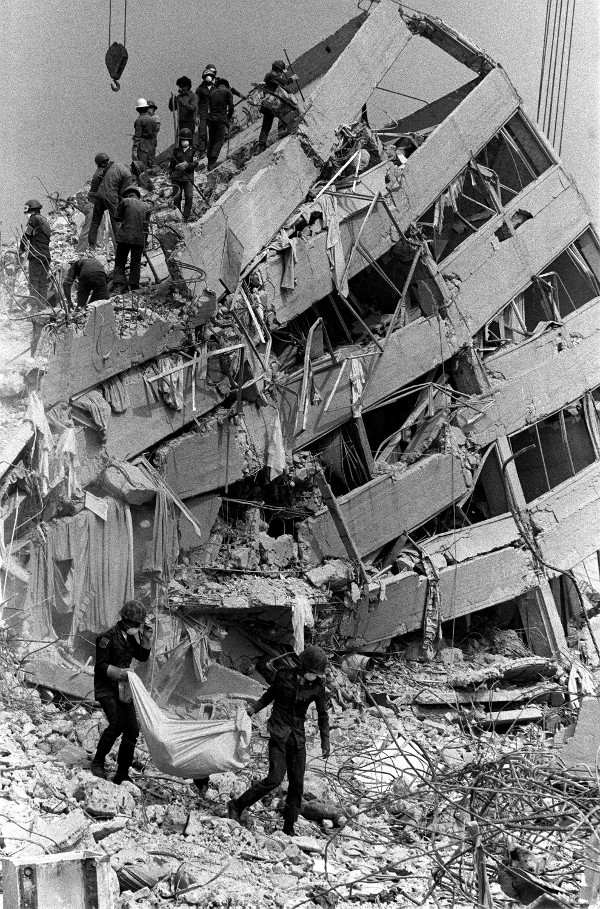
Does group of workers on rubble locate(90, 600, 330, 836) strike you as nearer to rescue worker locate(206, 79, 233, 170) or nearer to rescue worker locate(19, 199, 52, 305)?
rescue worker locate(19, 199, 52, 305)

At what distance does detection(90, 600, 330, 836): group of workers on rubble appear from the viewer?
8.00 meters

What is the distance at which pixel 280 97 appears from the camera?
43.2ft

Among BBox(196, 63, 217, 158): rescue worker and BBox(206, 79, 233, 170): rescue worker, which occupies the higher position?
BBox(196, 63, 217, 158): rescue worker

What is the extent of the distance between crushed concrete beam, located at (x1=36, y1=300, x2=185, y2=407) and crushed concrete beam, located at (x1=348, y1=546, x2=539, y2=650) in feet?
12.6

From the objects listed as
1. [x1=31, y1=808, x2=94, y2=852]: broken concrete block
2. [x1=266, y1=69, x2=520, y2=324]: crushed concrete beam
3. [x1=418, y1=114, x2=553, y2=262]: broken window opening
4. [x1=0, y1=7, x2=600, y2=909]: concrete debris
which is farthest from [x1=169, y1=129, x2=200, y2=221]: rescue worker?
[x1=31, y1=808, x2=94, y2=852]: broken concrete block

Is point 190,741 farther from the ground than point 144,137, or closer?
closer

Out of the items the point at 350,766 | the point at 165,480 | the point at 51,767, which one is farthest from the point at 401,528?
the point at 51,767

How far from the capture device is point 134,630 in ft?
26.5

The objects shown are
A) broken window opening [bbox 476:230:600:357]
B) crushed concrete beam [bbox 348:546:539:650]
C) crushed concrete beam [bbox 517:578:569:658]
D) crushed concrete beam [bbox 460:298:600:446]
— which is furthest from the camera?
broken window opening [bbox 476:230:600:357]

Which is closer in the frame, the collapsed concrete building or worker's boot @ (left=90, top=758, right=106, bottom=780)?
worker's boot @ (left=90, top=758, right=106, bottom=780)

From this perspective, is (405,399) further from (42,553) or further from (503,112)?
(42,553)

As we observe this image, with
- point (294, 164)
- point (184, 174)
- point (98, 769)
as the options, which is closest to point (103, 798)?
point (98, 769)

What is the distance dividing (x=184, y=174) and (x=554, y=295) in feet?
17.9

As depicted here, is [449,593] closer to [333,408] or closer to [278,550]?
[278,550]
